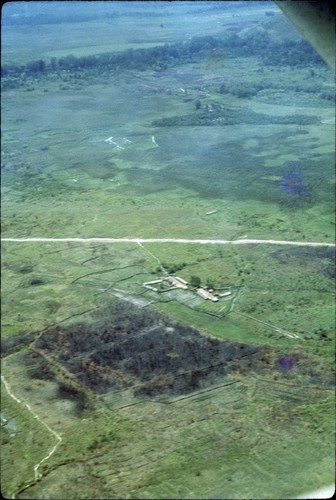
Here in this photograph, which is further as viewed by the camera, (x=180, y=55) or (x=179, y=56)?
(x=180, y=55)

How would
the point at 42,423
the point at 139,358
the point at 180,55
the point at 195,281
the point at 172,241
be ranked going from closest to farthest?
the point at 42,423
the point at 139,358
the point at 195,281
the point at 172,241
the point at 180,55

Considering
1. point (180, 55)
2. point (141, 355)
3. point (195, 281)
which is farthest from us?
point (180, 55)

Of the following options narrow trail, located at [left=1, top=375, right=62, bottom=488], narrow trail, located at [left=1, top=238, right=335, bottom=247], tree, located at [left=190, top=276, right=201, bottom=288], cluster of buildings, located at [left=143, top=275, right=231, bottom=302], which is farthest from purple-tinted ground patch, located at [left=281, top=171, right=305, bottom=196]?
narrow trail, located at [left=1, top=375, right=62, bottom=488]

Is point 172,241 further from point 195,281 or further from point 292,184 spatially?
point 292,184

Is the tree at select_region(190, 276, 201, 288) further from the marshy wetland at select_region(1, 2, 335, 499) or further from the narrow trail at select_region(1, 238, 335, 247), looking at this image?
the narrow trail at select_region(1, 238, 335, 247)

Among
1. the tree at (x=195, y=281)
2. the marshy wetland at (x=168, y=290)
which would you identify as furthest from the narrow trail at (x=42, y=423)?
the tree at (x=195, y=281)

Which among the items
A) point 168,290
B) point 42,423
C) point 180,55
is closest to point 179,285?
point 168,290

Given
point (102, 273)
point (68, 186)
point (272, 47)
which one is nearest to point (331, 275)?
point (102, 273)
